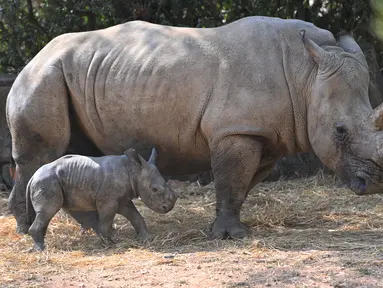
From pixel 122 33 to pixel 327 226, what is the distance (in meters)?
2.52

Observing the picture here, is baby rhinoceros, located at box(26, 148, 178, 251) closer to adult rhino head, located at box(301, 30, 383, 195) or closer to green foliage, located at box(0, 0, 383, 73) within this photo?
adult rhino head, located at box(301, 30, 383, 195)

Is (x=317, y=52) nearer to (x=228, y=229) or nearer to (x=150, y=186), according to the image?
(x=228, y=229)

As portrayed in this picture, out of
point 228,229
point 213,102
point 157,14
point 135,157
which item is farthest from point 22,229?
point 157,14

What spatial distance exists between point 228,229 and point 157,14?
4.45 metres

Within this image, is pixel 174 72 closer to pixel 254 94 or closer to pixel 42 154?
pixel 254 94

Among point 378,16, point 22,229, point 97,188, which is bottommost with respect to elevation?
point 22,229

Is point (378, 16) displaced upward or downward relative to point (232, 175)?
upward

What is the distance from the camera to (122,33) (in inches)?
288

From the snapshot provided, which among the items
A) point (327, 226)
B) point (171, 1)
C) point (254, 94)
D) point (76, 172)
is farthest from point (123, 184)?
point (171, 1)

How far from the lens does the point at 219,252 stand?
231 inches

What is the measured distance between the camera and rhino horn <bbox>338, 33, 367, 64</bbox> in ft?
22.1

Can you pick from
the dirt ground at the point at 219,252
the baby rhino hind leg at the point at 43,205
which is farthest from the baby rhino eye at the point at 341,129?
the baby rhino hind leg at the point at 43,205

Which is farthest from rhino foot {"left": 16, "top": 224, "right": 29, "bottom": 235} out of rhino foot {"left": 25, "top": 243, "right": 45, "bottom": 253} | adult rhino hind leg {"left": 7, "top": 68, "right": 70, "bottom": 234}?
rhino foot {"left": 25, "top": 243, "right": 45, "bottom": 253}

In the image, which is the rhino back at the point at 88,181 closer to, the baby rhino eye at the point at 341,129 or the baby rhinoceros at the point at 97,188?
the baby rhinoceros at the point at 97,188
